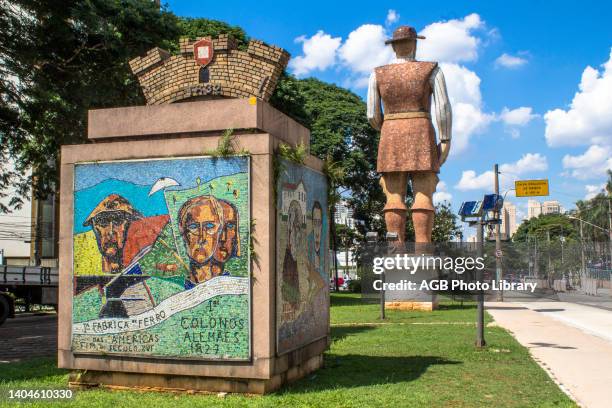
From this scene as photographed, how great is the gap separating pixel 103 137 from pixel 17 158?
38.9ft

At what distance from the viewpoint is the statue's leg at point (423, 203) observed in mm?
24000

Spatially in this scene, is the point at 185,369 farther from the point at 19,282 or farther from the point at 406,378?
the point at 19,282

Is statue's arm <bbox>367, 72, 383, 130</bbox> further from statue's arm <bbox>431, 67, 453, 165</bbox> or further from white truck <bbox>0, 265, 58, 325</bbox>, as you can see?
white truck <bbox>0, 265, 58, 325</bbox>

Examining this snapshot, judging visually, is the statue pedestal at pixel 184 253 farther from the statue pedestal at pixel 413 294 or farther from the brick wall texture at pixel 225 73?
the statue pedestal at pixel 413 294

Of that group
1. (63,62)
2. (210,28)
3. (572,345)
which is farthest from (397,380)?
(210,28)

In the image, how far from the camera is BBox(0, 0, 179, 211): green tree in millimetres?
16422

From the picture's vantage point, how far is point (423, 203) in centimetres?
2406

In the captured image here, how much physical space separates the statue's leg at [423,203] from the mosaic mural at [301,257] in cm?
1408

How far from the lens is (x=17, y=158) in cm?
1956

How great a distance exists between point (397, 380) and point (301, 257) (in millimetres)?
2224

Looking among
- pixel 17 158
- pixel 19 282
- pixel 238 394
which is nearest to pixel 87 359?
pixel 238 394

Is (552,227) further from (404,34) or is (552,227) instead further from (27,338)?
(27,338)

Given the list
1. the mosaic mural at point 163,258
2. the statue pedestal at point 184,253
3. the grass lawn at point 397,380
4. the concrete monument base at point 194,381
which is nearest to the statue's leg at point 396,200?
the grass lawn at point 397,380

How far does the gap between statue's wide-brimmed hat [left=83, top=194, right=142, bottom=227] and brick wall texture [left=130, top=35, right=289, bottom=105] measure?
157 cm
